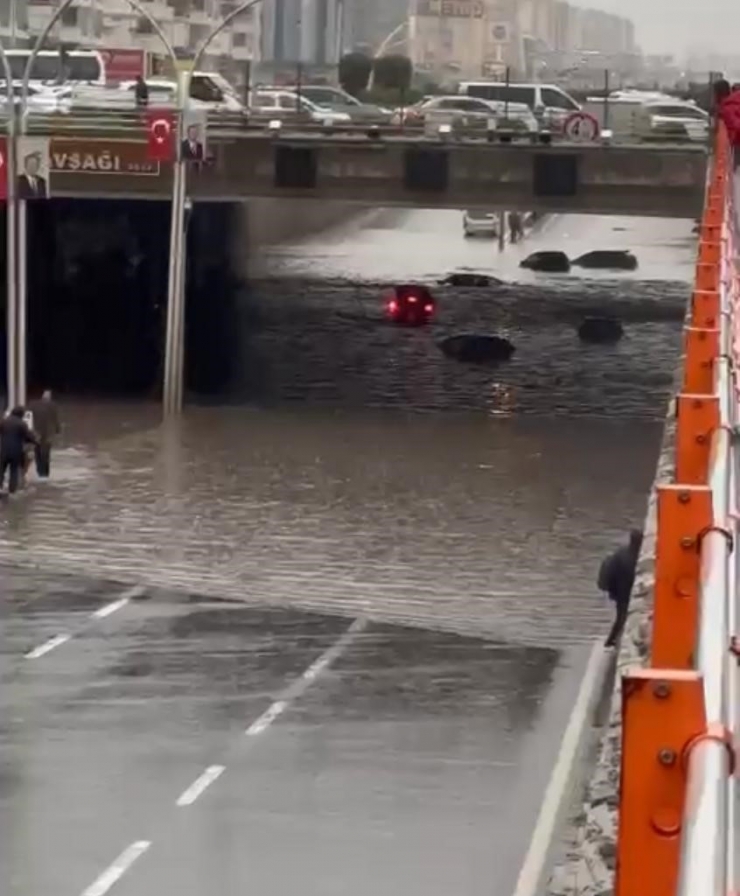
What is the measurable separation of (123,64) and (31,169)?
3630cm

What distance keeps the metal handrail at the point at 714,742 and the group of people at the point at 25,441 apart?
22264 mm

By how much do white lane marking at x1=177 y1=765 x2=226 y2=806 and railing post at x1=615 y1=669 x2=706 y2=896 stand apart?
1059 cm

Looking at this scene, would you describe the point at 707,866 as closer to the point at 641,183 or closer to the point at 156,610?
the point at 156,610

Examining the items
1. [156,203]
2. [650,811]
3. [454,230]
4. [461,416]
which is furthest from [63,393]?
[454,230]

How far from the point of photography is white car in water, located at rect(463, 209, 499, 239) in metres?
80.4

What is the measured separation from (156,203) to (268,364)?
648 centimetres

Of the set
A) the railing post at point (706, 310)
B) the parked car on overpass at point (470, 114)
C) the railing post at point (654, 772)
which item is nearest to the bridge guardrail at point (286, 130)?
the parked car on overpass at point (470, 114)

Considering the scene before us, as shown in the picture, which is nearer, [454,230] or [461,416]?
[461,416]

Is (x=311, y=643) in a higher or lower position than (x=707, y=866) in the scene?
→ lower

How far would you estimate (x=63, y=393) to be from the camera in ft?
133

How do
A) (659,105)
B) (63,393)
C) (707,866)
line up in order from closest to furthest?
(707,866), (63,393), (659,105)

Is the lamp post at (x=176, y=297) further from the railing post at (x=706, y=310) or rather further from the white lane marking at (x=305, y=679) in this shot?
the railing post at (x=706, y=310)

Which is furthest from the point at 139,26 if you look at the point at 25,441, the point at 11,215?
the point at 25,441

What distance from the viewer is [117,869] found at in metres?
11.7
